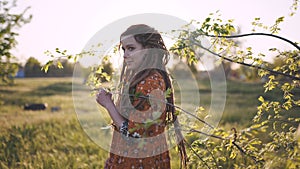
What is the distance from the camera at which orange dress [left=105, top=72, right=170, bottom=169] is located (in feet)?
9.23

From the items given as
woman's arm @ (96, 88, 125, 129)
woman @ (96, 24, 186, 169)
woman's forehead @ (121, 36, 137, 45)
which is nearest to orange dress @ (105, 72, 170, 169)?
woman @ (96, 24, 186, 169)

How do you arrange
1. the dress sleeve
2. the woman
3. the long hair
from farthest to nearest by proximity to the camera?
the long hair < the woman < the dress sleeve

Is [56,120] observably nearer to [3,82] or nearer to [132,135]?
[3,82]

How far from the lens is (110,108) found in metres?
2.97

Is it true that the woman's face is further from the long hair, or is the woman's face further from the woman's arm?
the woman's arm

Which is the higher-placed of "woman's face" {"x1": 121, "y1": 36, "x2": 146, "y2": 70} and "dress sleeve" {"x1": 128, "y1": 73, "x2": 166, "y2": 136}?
"woman's face" {"x1": 121, "y1": 36, "x2": 146, "y2": 70}

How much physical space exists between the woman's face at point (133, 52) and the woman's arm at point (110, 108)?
31 cm

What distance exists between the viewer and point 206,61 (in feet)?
Result: 11.2

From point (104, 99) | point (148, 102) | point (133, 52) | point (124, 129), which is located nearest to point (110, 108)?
point (104, 99)

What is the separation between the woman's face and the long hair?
0.03m

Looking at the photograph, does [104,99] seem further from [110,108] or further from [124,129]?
[124,129]

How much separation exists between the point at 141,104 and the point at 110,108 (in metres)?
0.26

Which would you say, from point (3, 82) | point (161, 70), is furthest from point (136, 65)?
point (3, 82)

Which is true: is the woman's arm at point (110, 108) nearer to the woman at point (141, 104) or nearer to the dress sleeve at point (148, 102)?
the woman at point (141, 104)
